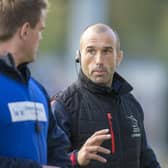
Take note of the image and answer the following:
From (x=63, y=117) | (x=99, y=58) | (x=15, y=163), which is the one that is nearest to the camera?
(x=15, y=163)

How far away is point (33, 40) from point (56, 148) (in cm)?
60

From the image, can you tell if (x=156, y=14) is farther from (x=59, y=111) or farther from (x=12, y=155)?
(x=12, y=155)

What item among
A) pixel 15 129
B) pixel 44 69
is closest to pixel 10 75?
pixel 15 129

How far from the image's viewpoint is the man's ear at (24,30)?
14.0 feet

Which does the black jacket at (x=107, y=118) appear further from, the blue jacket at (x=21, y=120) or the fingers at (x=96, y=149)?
the blue jacket at (x=21, y=120)

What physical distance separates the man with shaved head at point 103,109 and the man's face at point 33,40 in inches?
39.8

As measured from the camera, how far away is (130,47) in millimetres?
14641

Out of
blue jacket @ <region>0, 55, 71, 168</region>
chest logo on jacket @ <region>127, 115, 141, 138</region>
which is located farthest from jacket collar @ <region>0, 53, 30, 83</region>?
chest logo on jacket @ <region>127, 115, 141, 138</region>

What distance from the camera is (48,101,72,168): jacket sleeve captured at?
4512 millimetres

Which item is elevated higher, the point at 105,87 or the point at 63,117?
the point at 105,87

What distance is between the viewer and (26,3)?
422 centimetres

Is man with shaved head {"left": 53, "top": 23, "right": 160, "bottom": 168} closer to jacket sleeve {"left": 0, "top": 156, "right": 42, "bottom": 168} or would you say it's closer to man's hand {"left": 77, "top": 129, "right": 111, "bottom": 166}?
man's hand {"left": 77, "top": 129, "right": 111, "bottom": 166}

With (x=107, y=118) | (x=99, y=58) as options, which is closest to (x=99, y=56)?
(x=99, y=58)

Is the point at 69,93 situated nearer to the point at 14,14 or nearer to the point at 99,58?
the point at 99,58
